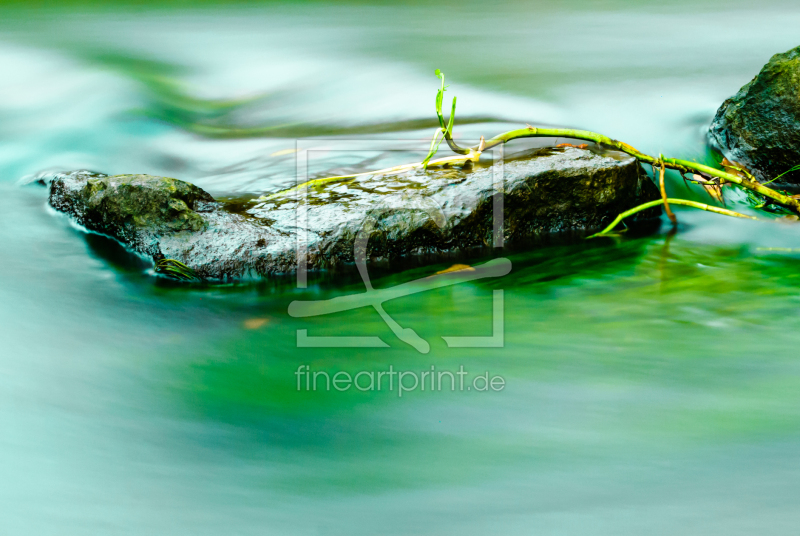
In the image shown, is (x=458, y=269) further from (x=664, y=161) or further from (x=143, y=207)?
(x=143, y=207)

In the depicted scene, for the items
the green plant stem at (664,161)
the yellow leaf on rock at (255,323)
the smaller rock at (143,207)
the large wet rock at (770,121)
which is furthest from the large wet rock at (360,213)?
the large wet rock at (770,121)

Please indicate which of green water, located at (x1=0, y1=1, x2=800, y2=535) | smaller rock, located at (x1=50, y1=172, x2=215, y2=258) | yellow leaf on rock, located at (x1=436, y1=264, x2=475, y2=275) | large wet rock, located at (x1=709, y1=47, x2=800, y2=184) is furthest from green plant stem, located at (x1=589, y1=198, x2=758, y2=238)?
smaller rock, located at (x1=50, y1=172, x2=215, y2=258)

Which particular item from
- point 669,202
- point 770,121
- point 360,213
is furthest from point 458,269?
point 770,121

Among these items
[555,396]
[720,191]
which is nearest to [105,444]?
[555,396]

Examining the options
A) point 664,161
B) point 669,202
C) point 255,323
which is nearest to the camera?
point 255,323

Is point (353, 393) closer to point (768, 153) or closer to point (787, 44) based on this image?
point (768, 153)
